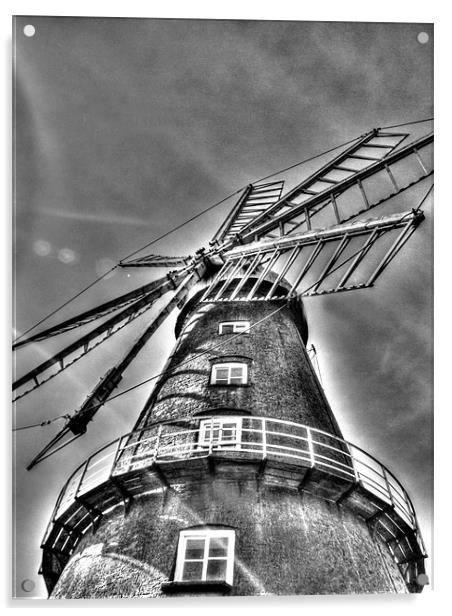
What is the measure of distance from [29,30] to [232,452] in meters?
5.35

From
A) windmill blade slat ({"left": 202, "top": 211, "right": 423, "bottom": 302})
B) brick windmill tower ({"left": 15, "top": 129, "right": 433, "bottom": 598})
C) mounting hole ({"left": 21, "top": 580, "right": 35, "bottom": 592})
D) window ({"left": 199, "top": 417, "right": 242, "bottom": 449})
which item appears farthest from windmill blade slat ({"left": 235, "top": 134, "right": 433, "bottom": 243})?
mounting hole ({"left": 21, "top": 580, "right": 35, "bottom": 592})

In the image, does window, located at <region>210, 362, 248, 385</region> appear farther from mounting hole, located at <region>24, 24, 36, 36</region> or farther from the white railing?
mounting hole, located at <region>24, 24, 36, 36</region>

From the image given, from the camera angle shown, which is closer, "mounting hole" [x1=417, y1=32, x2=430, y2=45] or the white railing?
the white railing

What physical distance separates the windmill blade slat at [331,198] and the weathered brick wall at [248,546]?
13.2 feet

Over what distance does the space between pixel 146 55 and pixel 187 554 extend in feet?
18.9

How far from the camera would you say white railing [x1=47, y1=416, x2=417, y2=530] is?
6875 mm

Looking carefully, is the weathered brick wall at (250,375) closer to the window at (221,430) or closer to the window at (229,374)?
the window at (229,374)

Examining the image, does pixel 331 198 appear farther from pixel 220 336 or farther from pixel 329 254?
pixel 220 336

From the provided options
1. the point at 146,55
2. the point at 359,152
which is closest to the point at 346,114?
the point at 359,152

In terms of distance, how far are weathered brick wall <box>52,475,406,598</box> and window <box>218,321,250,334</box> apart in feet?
11.9

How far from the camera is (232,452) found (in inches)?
279

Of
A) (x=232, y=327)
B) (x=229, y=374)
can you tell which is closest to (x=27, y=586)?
(x=229, y=374)

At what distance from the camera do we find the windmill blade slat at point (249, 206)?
9.33 metres

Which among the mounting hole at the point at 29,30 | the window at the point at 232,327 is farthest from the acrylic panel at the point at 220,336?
the window at the point at 232,327
